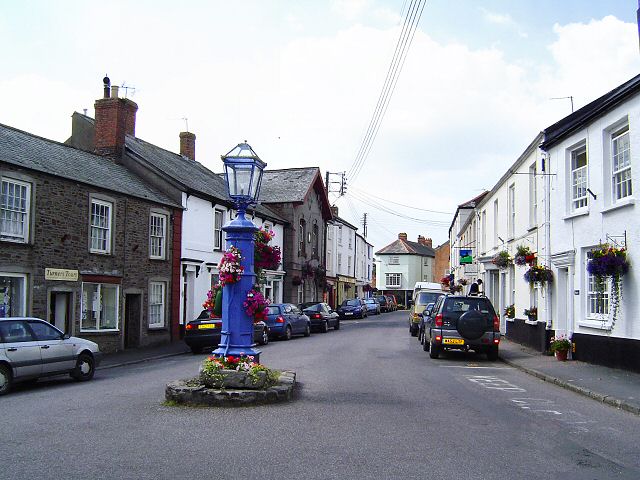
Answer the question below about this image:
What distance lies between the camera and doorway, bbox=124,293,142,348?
77.6 ft

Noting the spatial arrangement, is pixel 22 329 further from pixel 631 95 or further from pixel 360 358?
pixel 631 95

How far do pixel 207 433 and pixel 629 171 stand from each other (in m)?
11.7

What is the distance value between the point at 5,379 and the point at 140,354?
29.4ft

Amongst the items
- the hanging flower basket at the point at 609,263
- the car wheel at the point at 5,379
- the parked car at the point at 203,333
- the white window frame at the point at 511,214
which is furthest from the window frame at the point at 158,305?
the hanging flower basket at the point at 609,263

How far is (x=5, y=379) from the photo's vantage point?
12.4 metres

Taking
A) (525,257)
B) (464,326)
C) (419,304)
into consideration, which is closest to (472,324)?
(464,326)

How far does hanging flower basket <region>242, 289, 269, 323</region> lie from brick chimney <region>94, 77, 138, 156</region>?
18327 millimetres

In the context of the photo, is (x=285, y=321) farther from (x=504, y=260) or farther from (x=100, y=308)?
(x=504, y=260)

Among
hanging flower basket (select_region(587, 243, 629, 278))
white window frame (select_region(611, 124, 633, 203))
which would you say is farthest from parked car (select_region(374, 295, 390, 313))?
hanging flower basket (select_region(587, 243, 629, 278))

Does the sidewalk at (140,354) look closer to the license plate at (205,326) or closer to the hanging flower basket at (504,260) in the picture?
the license plate at (205,326)

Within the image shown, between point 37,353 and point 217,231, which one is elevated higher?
point 217,231

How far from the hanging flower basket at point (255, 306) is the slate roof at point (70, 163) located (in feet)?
34.9

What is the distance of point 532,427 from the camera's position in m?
8.41

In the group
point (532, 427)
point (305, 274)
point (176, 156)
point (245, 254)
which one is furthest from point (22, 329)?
→ point (305, 274)
